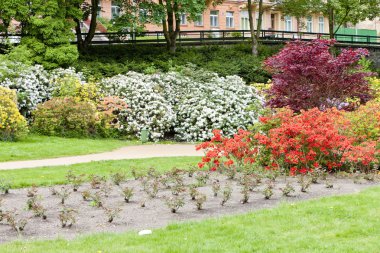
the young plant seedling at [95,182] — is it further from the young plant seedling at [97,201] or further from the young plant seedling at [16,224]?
the young plant seedling at [16,224]

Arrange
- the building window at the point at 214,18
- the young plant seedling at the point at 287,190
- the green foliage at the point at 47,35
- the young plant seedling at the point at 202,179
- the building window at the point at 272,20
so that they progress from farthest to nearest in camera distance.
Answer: the building window at the point at 272,20, the building window at the point at 214,18, the green foliage at the point at 47,35, the young plant seedling at the point at 202,179, the young plant seedling at the point at 287,190

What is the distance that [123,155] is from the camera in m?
17.6

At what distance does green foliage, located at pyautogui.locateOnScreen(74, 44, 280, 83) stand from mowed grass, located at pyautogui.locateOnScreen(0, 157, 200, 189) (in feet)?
36.2

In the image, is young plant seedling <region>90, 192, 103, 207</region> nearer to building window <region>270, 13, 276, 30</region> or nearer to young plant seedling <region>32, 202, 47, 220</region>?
young plant seedling <region>32, 202, 47, 220</region>

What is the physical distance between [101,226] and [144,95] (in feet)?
52.0

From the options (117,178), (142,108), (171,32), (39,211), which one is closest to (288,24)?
(171,32)

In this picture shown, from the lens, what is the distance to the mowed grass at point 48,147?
16.9 m

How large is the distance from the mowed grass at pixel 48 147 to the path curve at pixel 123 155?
1.62 feet

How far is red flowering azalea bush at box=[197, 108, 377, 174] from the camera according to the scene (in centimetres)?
1277

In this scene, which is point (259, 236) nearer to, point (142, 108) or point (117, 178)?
point (117, 178)

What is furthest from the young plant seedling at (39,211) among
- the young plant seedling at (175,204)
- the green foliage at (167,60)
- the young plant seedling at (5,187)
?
the green foliage at (167,60)

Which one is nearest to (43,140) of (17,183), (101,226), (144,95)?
(144,95)

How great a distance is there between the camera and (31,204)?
933 cm

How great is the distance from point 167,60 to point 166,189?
21.4 metres
